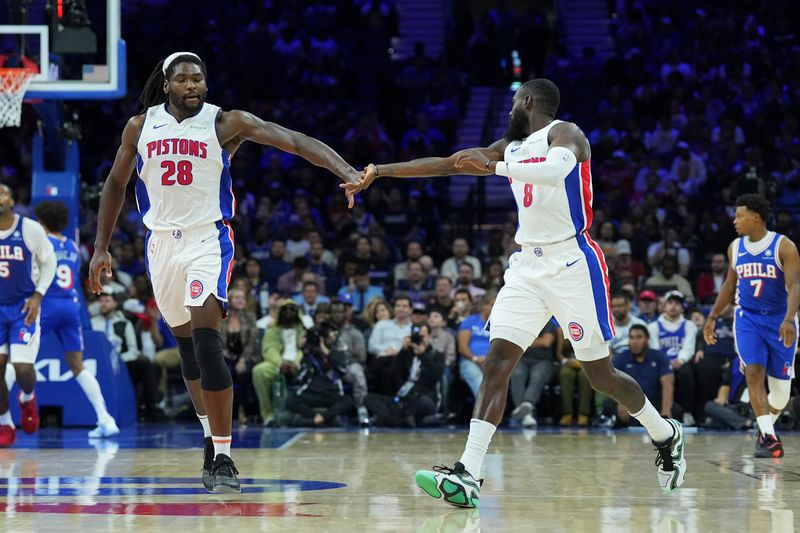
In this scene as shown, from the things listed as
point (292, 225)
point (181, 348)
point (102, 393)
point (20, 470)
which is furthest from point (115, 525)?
point (292, 225)

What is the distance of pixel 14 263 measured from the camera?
33.7 ft

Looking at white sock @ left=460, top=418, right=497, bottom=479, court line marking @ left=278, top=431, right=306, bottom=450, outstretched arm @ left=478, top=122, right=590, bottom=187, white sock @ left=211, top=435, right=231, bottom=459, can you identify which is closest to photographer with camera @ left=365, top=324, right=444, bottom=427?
court line marking @ left=278, top=431, right=306, bottom=450

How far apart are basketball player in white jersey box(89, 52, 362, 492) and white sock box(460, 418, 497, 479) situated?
1266mm

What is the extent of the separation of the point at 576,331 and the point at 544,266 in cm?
37

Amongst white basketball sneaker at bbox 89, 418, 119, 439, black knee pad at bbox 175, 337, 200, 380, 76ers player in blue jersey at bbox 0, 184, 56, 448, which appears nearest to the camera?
black knee pad at bbox 175, 337, 200, 380

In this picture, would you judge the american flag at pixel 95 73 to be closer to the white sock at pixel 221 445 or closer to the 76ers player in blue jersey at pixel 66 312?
the 76ers player in blue jersey at pixel 66 312

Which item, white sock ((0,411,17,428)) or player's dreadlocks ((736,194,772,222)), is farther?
white sock ((0,411,17,428))

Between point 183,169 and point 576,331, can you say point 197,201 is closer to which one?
point 183,169

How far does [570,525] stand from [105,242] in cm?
317

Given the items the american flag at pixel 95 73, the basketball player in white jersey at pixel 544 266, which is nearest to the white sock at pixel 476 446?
the basketball player in white jersey at pixel 544 266

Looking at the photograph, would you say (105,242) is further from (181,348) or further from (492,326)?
(492,326)

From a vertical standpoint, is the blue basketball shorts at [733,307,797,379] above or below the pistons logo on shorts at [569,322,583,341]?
below

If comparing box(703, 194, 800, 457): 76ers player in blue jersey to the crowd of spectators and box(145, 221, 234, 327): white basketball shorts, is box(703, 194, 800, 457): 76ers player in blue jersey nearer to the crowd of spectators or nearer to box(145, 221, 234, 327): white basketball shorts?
the crowd of spectators

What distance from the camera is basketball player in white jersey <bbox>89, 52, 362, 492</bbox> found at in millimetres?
6238
